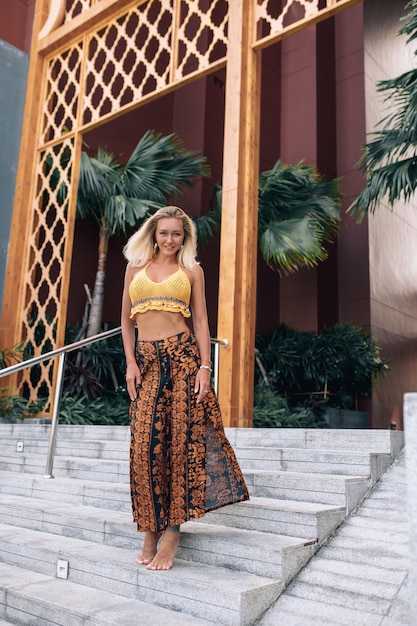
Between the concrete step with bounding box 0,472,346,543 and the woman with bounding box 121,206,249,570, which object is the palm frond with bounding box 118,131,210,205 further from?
the woman with bounding box 121,206,249,570

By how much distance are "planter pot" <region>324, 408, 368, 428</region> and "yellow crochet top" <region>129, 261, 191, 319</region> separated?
5958mm

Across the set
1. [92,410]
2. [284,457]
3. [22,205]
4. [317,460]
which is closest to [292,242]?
[92,410]

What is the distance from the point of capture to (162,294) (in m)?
2.33

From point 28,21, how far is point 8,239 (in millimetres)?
3102

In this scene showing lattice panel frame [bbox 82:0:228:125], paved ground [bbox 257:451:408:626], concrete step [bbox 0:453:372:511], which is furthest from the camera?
lattice panel frame [bbox 82:0:228:125]

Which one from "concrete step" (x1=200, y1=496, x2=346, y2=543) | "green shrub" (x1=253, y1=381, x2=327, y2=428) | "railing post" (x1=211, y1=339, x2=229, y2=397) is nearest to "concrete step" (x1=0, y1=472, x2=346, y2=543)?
"concrete step" (x1=200, y1=496, x2=346, y2=543)

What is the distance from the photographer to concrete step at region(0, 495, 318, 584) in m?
2.16

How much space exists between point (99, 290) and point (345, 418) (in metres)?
3.69

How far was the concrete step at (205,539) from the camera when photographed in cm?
216

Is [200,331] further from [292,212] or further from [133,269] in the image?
[292,212]

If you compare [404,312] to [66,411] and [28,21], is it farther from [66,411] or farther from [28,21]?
[28,21]

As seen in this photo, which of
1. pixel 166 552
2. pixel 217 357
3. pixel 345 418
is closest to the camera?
pixel 166 552

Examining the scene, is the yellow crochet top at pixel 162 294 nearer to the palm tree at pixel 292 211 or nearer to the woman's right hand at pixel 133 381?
the woman's right hand at pixel 133 381

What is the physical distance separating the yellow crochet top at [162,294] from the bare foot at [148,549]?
2.75 feet
